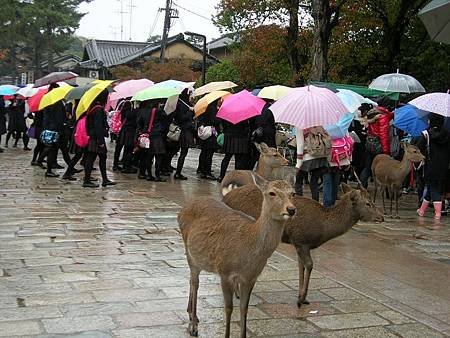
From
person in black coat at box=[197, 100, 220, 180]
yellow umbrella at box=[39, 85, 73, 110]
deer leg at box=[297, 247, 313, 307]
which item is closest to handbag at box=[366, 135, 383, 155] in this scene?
person in black coat at box=[197, 100, 220, 180]

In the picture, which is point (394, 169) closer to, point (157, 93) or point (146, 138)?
point (157, 93)

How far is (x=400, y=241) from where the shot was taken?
8.62 m

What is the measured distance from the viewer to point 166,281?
6.09 m

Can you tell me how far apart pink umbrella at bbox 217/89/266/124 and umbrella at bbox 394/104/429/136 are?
2614 millimetres

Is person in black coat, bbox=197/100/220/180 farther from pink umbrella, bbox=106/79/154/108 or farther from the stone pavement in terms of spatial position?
the stone pavement

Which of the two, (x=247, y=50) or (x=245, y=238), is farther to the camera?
(x=247, y=50)

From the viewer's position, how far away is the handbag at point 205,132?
14000 mm

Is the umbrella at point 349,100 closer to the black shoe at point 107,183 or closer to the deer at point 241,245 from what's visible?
the black shoe at point 107,183

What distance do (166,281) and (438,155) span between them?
615cm

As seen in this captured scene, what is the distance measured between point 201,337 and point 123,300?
3.42 feet

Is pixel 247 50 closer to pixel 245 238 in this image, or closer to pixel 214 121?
pixel 214 121

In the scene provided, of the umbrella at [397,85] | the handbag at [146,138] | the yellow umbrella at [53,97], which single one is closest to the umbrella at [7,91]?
the yellow umbrella at [53,97]

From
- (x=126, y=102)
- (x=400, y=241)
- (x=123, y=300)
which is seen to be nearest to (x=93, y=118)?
(x=126, y=102)

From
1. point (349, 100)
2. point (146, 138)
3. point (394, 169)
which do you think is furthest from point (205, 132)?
point (394, 169)
